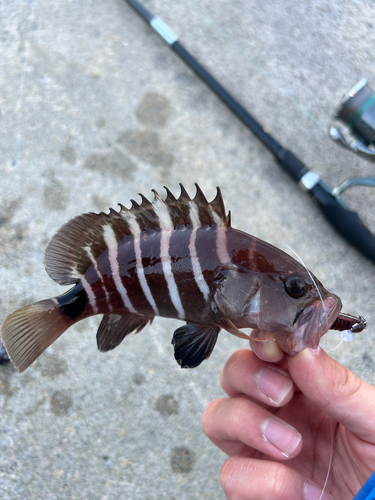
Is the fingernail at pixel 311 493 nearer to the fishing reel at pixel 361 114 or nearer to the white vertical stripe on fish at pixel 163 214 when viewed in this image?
the white vertical stripe on fish at pixel 163 214

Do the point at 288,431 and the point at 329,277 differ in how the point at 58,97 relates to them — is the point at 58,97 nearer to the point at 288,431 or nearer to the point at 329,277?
the point at 329,277

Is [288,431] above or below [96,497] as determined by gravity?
above

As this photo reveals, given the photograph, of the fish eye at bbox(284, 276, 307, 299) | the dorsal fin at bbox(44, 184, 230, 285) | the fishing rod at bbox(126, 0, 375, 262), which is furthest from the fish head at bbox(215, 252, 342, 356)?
the fishing rod at bbox(126, 0, 375, 262)

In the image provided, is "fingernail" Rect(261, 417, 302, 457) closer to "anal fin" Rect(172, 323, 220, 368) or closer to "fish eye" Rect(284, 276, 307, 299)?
"anal fin" Rect(172, 323, 220, 368)

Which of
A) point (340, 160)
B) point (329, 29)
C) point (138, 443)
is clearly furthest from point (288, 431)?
point (329, 29)

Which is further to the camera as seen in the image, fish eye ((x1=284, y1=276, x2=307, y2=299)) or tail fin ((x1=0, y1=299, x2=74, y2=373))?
tail fin ((x1=0, y1=299, x2=74, y2=373))
